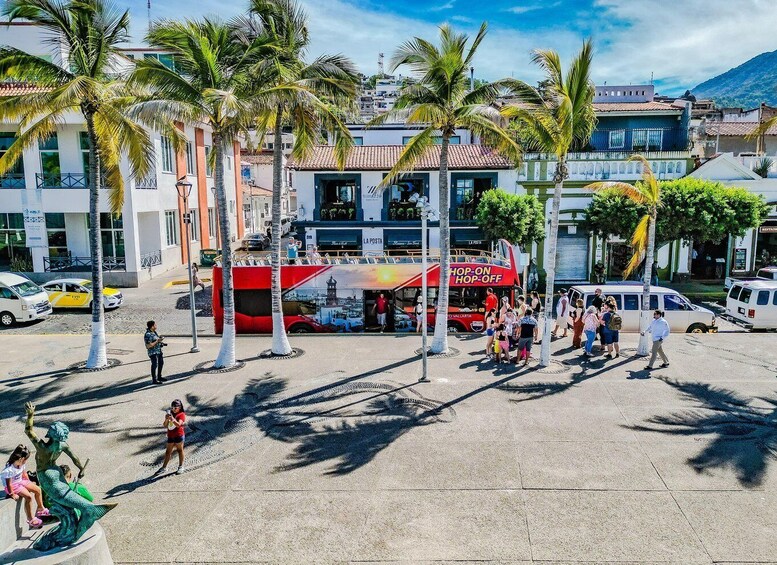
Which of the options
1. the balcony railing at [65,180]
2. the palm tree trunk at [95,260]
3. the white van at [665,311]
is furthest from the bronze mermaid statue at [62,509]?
the balcony railing at [65,180]

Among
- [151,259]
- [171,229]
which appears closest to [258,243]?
[171,229]

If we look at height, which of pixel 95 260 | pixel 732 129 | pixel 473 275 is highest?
pixel 732 129

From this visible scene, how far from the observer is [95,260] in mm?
16750

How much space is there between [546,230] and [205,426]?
23.7 metres

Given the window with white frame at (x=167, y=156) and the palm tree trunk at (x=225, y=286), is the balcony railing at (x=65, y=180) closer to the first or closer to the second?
the window with white frame at (x=167, y=156)

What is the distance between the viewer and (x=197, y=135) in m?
40.5

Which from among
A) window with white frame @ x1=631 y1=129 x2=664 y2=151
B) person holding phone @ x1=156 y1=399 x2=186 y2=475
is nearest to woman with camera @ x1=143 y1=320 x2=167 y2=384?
person holding phone @ x1=156 y1=399 x2=186 y2=475

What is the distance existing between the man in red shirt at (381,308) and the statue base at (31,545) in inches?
546

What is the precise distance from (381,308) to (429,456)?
34.1 feet

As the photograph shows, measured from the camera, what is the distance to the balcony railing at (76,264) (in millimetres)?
31453

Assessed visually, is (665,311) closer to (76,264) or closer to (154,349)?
(154,349)

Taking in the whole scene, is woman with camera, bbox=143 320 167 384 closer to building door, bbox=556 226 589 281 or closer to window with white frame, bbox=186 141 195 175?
building door, bbox=556 226 589 281

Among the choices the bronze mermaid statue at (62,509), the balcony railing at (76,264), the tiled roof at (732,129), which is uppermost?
the tiled roof at (732,129)

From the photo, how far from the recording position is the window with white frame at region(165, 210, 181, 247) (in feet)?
120
